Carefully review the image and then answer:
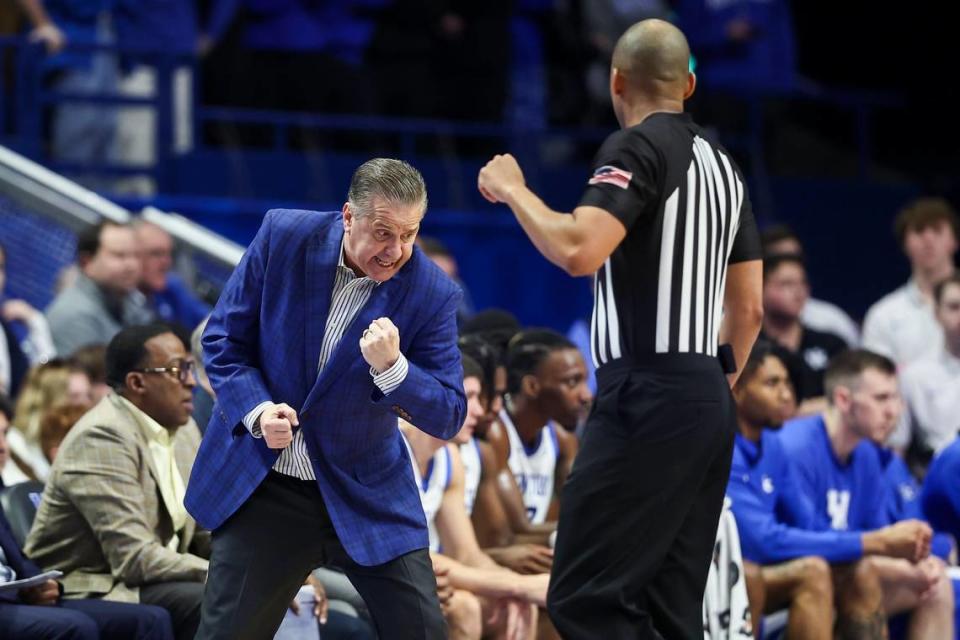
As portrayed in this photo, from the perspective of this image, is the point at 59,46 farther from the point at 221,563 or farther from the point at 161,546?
the point at 221,563

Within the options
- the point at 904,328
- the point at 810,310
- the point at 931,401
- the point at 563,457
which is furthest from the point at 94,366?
the point at 904,328

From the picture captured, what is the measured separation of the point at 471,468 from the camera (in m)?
6.86

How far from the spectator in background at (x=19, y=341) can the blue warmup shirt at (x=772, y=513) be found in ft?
11.4

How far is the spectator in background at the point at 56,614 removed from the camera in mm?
5262

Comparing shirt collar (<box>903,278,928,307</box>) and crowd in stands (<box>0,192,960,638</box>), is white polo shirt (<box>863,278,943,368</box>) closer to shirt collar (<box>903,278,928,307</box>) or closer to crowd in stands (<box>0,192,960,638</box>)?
shirt collar (<box>903,278,928,307</box>)

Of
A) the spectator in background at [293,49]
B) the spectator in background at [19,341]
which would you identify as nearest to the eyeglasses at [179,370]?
the spectator in background at [19,341]

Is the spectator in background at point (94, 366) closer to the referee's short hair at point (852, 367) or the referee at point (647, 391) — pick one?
the referee's short hair at point (852, 367)

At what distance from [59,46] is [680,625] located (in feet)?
21.3

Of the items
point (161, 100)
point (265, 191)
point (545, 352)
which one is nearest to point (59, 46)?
point (161, 100)

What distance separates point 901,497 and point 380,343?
411cm

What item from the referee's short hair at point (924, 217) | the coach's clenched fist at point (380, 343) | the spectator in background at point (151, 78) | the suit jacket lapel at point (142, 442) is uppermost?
the spectator in background at point (151, 78)

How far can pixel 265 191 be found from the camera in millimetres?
11070

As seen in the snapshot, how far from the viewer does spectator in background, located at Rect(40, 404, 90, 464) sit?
6.98 meters

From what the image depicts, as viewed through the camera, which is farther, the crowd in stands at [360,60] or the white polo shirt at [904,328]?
the crowd in stands at [360,60]
